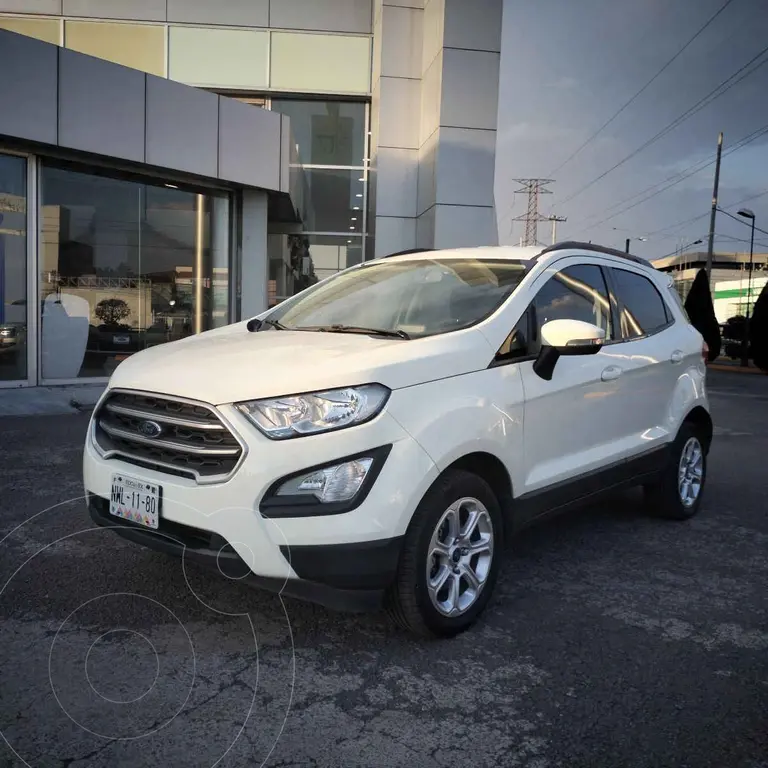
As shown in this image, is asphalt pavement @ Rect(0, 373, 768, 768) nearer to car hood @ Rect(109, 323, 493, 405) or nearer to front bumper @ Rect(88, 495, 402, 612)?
front bumper @ Rect(88, 495, 402, 612)

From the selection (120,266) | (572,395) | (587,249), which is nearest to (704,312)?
(120,266)

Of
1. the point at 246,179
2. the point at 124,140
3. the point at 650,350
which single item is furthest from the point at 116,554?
the point at 246,179

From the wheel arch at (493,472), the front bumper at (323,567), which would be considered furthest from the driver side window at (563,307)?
the front bumper at (323,567)

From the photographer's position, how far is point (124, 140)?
38.8ft

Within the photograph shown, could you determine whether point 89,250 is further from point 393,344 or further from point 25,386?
point 393,344

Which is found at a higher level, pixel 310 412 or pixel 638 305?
pixel 638 305

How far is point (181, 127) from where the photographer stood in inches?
495

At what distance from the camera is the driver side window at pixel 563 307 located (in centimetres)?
374

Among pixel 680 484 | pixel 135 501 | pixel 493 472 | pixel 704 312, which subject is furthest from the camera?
pixel 704 312

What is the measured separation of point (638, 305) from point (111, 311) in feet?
32.8

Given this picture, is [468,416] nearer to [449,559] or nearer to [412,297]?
[449,559]

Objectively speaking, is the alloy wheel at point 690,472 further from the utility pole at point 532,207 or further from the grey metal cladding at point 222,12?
the utility pole at point 532,207

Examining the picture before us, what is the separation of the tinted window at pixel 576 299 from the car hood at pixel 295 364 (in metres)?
0.61

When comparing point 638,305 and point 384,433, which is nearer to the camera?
point 384,433
